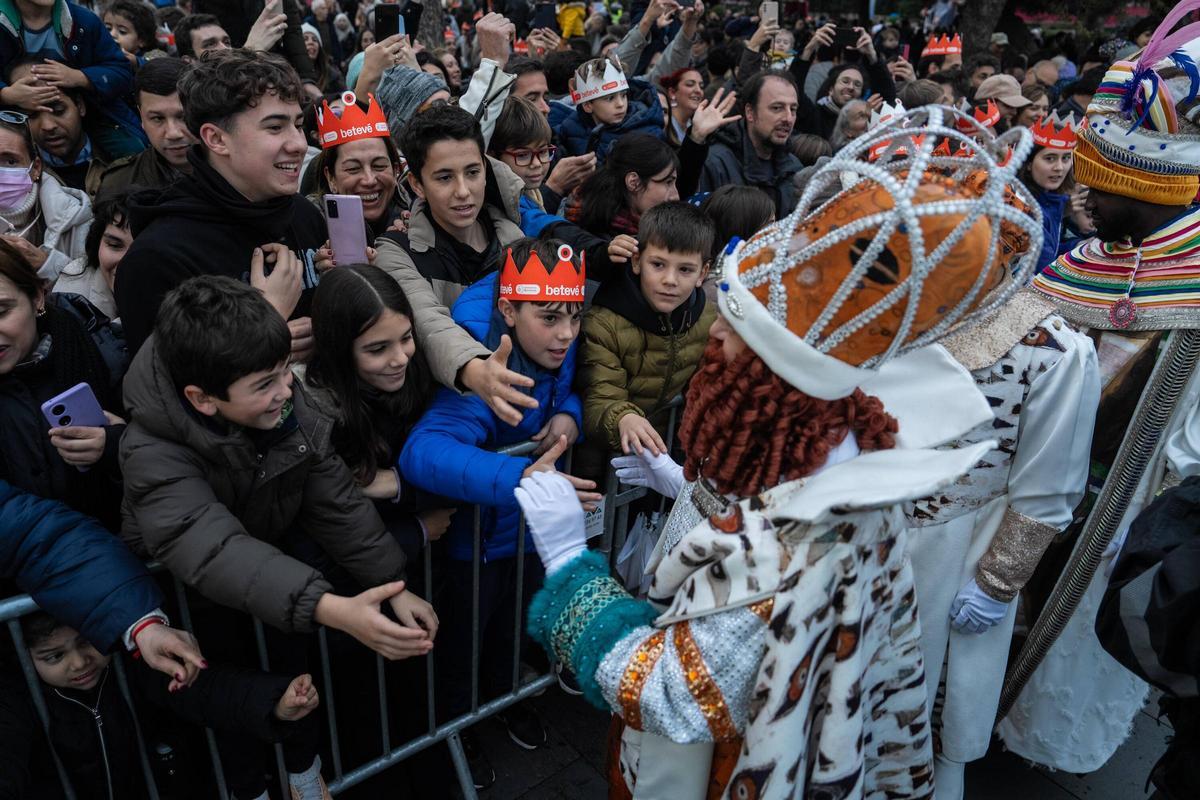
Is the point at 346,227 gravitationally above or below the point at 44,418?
above

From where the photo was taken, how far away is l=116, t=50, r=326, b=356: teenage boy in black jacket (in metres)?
2.64

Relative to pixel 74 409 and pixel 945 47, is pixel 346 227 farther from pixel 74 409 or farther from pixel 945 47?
pixel 945 47

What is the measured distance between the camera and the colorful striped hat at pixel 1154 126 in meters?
2.67

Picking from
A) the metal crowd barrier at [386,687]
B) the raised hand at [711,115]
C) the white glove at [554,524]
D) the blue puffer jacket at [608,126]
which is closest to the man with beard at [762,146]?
the blue puffer jacket at [608,126]

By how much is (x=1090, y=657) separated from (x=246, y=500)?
3.03 meters

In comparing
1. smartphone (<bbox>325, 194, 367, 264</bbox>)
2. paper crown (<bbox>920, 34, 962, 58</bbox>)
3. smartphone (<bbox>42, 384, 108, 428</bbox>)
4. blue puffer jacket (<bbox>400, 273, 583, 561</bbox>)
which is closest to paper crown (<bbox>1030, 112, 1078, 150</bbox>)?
blue puffer jacket (<bbox>400, 273, 583, 561</bbox>)

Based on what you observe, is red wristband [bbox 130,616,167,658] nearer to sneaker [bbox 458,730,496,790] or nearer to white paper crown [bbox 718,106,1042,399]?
sneaker [bbox 458,730,496,790]

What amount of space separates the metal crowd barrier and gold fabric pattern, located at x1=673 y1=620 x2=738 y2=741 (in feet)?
3.92

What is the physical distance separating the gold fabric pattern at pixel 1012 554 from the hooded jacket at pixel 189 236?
2.51 meters

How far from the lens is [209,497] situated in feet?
6.73

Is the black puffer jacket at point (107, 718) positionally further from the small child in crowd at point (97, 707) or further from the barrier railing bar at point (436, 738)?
the barrier railing bar at point (436, 738)

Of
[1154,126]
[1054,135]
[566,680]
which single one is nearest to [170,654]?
[566,680]

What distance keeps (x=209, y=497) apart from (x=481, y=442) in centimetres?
91

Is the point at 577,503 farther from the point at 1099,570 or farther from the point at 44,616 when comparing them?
the point at 1099,570
